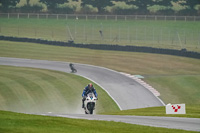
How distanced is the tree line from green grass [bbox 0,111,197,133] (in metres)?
56.1

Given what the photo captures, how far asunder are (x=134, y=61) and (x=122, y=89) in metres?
16.1

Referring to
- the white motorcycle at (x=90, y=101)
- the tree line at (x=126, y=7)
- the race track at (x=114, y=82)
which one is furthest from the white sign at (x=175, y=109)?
the tree line at (x=126, y=7)

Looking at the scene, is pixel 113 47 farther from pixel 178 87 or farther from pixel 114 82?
pixel 178 87

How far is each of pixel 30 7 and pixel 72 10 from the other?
26.8 feet

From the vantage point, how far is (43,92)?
43938 mm

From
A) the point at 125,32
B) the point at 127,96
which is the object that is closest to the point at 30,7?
the point at 125,32

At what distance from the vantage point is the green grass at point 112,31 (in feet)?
232

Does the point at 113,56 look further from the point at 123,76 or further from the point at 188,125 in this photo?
the point at 188,125

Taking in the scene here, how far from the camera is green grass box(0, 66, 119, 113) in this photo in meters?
39.9

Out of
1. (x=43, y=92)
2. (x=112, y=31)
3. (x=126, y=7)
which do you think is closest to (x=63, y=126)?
(x=43, y=92)

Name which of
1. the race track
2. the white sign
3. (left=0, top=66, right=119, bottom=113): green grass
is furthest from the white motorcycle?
the race track

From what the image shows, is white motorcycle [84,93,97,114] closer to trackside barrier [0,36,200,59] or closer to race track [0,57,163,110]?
race track [0,57,163,110]

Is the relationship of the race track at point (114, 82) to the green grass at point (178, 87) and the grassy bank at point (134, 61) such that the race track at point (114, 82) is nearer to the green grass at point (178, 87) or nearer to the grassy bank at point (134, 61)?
the green grass at point (178, 87)

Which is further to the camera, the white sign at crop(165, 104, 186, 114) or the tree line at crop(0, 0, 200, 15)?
the tree line at crop(0, 0, 200, 15)
